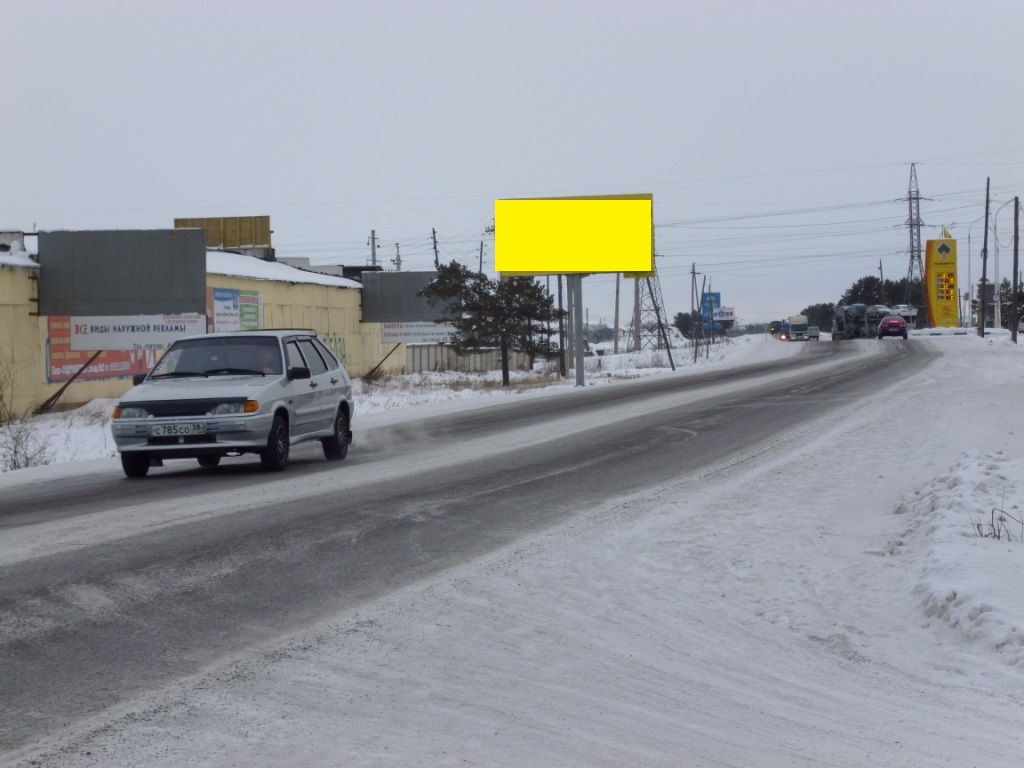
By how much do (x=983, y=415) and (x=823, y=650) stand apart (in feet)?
47.2

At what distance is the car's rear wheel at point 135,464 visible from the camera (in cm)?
1400

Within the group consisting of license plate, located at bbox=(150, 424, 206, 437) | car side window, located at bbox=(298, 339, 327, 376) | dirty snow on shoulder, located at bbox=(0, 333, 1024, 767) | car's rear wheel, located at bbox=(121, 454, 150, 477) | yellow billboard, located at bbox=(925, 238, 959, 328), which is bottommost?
dirty snow on shoulder, located at bbox=(0, 333, 1024, 767)

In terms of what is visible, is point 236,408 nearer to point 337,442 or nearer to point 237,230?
point 337,442

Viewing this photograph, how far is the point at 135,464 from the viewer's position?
46.3 feet

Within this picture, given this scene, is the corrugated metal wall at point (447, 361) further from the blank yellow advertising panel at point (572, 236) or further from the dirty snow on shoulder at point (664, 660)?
the dirty snow on shoulder at point (664, 660)

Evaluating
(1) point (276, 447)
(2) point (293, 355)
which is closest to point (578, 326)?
(2) point (293, 355)

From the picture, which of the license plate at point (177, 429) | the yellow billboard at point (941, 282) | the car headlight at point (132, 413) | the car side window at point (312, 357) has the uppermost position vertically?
the yellow billboard at point (941, 282)

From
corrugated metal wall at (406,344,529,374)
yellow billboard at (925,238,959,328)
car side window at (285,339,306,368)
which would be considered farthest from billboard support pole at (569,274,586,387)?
yellow billboard at (925,238,959,328)

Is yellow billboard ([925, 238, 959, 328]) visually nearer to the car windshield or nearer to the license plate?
the car windshield

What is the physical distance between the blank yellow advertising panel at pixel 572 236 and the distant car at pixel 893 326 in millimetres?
40782

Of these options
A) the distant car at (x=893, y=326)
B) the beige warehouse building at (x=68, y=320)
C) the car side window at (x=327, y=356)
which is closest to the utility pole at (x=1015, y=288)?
the distant car at (x=893, y=326)

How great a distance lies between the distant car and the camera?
78.8 metres

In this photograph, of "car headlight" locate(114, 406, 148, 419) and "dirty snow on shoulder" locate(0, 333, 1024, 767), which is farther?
"car headlight" locate(114, 406, 148, 419)

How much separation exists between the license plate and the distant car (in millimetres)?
71010
